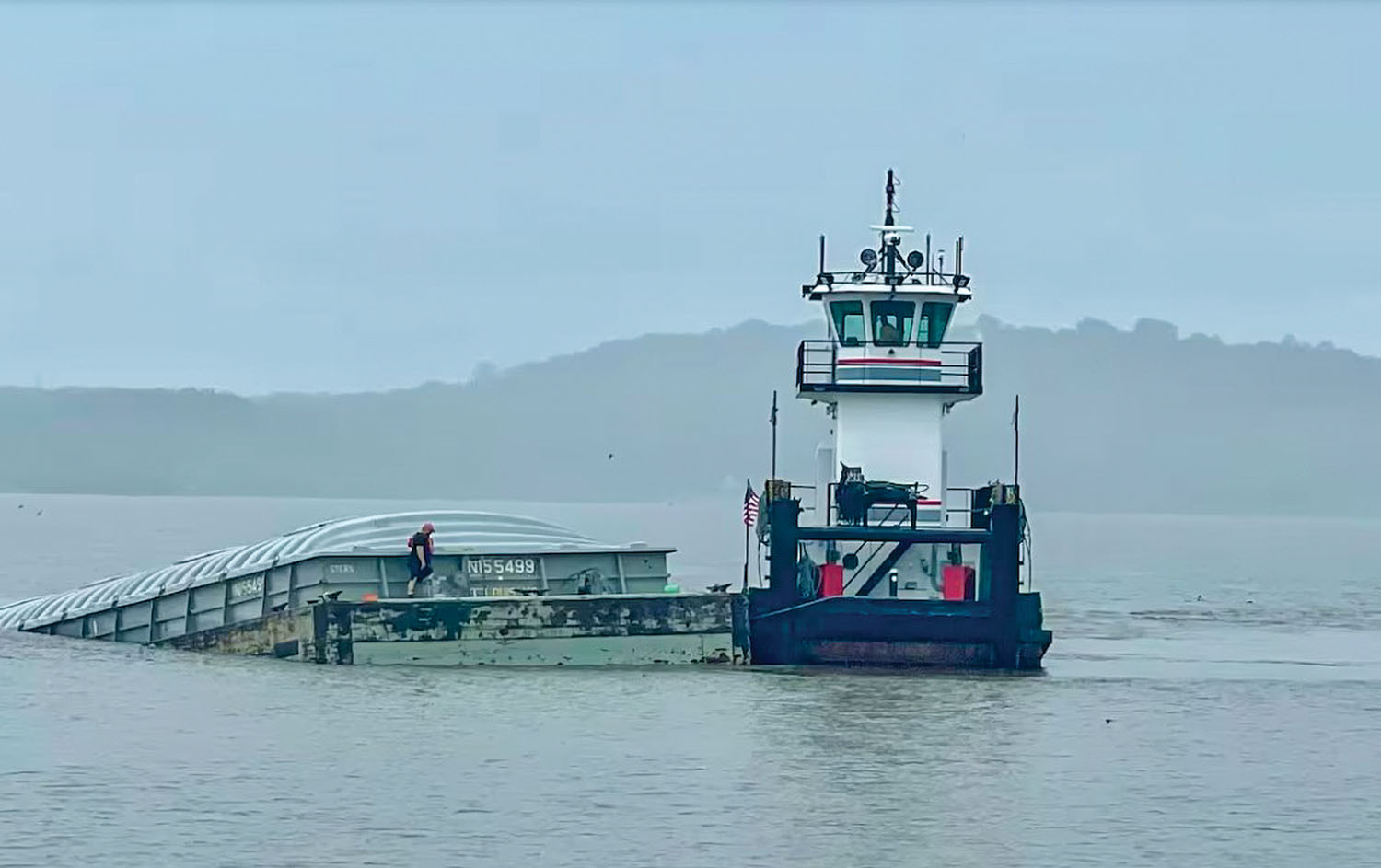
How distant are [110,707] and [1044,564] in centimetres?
8815

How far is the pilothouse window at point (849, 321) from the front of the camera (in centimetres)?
4241

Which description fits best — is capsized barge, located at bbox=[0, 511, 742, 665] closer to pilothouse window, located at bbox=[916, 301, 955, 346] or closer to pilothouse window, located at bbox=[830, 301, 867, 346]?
pilothouse window, located at bbox=[830, 301, 867, 346]

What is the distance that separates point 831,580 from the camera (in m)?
40.5

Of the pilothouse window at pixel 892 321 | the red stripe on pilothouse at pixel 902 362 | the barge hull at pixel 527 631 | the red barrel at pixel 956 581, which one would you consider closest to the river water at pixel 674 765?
the barge hull at pixel 527 631

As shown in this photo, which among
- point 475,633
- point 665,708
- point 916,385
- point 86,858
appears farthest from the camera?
point 916,385

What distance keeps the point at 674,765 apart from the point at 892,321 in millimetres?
13926

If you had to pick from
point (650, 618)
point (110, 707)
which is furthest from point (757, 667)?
point (110, 707)

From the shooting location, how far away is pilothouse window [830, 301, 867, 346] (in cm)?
4241

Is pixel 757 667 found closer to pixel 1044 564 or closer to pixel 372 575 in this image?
pixel 372 575

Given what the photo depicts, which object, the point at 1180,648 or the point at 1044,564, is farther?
the point at 1044,564

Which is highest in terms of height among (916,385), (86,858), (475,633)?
(916,385)

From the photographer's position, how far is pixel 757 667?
3947 centimetres

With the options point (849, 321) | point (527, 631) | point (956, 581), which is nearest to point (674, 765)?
point (527, 631)

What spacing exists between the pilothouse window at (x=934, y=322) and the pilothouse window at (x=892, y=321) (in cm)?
22
